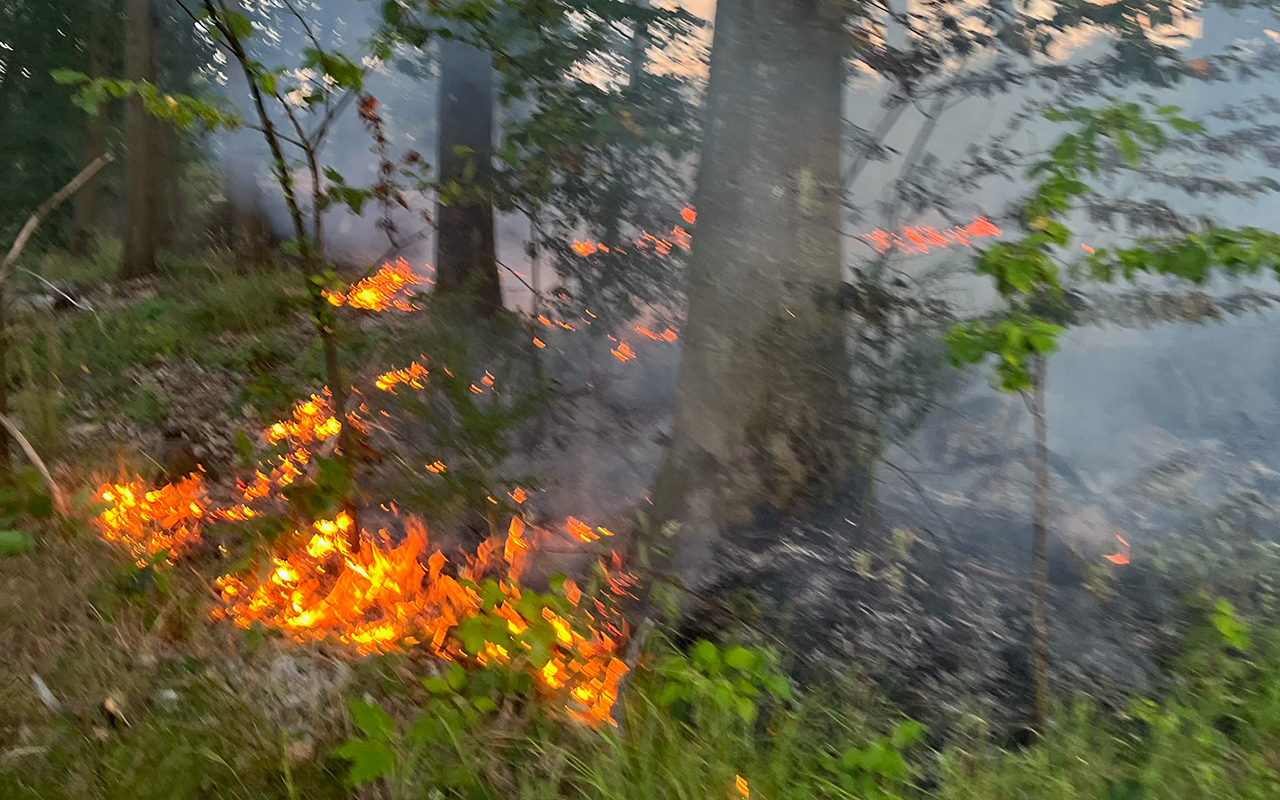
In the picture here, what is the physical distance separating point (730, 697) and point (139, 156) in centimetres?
726

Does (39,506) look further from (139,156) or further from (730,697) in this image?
(139,156)

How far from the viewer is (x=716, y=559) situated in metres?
2.68

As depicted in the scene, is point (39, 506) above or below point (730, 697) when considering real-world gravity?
below

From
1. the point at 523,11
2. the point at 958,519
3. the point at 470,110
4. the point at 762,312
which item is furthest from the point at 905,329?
the point at 470,110

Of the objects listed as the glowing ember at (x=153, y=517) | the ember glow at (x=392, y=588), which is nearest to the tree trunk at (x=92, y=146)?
the glowing ember at (x=153, y=517)

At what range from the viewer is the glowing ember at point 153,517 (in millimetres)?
2801

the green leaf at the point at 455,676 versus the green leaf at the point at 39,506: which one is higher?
the green leaf at the point at 455,676

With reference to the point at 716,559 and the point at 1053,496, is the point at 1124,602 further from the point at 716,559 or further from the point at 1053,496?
the point at 716,559

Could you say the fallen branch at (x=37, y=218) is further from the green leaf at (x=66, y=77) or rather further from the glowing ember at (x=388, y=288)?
the glowing ember at (x=388, y=288)

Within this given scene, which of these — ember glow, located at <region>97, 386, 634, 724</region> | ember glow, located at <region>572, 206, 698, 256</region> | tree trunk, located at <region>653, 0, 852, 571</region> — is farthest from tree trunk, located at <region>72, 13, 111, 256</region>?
tree trunk, located at <region>653, 0, 852, 571</region>

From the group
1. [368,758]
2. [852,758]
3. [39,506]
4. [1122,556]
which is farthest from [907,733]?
[39,506]

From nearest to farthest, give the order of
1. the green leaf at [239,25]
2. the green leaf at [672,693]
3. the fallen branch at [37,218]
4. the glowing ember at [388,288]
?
the green leaf at [672,693] → the green leaf at [239,25] → the fallen branch at [37,218] → the glowing ember at [388,288]

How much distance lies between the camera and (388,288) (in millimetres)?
4246

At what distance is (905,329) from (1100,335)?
1.32 metres
